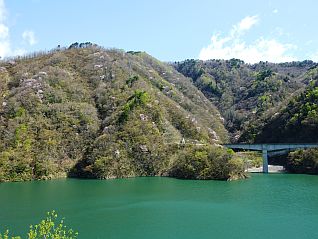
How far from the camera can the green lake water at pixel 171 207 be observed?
41812mm

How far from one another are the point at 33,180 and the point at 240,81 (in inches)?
4994

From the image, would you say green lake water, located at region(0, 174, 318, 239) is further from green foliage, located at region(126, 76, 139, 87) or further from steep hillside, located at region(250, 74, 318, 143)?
green foliage, located at region(126, 76, 139, 87)

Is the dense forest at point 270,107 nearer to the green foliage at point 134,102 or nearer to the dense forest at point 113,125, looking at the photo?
the dense forest at point 113,125

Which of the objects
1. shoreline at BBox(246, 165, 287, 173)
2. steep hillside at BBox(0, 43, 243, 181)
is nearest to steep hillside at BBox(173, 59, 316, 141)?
steep hillside at BBox(0, 43, 243, 181)

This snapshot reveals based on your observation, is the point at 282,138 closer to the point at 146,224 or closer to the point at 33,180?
the point at 33,180

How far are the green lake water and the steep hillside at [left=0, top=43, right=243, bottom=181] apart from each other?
826cm

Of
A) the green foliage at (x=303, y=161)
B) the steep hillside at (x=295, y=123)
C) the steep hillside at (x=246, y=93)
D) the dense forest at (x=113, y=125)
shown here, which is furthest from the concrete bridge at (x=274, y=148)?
the steep hillside at (x=246, y=93)

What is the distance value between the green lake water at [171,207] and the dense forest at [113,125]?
9028 mm

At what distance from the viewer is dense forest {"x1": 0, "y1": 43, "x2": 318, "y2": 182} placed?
8988 cm

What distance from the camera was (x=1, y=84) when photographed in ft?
399

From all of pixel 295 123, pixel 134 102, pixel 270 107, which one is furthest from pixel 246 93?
pixel 134 102

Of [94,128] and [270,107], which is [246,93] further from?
[94,128]

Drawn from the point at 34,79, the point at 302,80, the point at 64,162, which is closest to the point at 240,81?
the point at 302,80

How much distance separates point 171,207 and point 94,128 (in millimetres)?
54350
